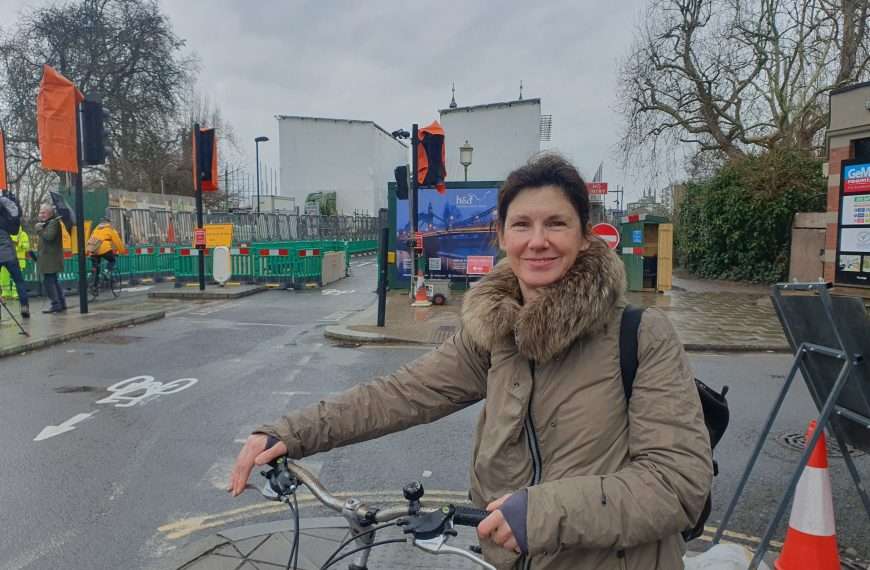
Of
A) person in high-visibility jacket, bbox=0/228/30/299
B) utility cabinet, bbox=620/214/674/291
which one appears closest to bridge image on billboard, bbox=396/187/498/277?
utility cabinet, bbox=620/214/674/291

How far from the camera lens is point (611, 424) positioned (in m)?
1.62

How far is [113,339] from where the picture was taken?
964 cm

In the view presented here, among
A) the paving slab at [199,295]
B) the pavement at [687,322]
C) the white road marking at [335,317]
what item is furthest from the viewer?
the paving slab at [199,295]

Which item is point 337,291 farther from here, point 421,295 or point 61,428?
point 61,428

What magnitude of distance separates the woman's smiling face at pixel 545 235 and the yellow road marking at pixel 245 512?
212 cm

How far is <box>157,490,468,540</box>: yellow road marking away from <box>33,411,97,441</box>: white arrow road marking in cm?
220

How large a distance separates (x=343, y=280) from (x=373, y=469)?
1662 centimetres

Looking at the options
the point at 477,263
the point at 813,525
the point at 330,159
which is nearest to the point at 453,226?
the point at 477,263

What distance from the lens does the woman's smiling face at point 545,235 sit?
5.95 ft

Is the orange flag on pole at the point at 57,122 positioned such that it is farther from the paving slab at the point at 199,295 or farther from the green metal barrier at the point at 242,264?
the green metal barrier at the point at 242,264

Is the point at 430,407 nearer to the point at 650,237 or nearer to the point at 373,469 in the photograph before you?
the point at 373,469

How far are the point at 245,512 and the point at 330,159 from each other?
1834 inches

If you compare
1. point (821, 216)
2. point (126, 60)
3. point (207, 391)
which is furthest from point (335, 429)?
point (126, 60)

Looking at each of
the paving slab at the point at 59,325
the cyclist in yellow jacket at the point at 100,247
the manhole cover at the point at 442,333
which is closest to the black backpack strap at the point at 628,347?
the manhole cover at the point at 442,333
